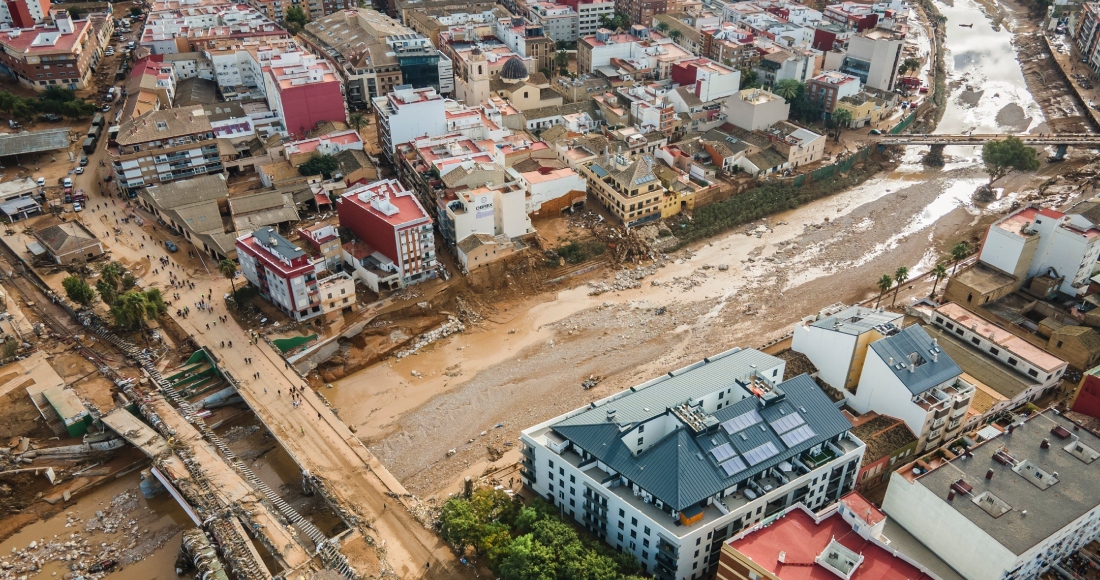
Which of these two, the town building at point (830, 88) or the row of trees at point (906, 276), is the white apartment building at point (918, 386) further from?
the town building at point (830, 88)

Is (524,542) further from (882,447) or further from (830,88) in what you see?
(830,88)

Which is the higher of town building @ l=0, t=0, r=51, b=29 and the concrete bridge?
town building @ l=0, t=0, r=51, b=29

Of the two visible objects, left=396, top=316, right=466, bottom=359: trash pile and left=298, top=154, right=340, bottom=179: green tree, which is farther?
left=298, top=154, right=340, bottom=179: green tree

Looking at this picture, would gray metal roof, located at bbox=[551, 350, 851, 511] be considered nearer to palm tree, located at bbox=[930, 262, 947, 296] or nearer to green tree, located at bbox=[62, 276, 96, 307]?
palm tree, located at bbox=[930, 262, 947, 296]

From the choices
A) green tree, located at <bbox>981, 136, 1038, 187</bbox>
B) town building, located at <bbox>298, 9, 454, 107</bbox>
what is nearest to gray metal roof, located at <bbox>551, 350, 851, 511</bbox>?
green tree, located at <bbox>981, 136, 1038, 187</bbox>

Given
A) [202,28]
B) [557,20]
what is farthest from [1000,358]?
[202,28]

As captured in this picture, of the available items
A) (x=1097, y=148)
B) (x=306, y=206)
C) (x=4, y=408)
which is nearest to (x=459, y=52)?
(x=306, y=206)
